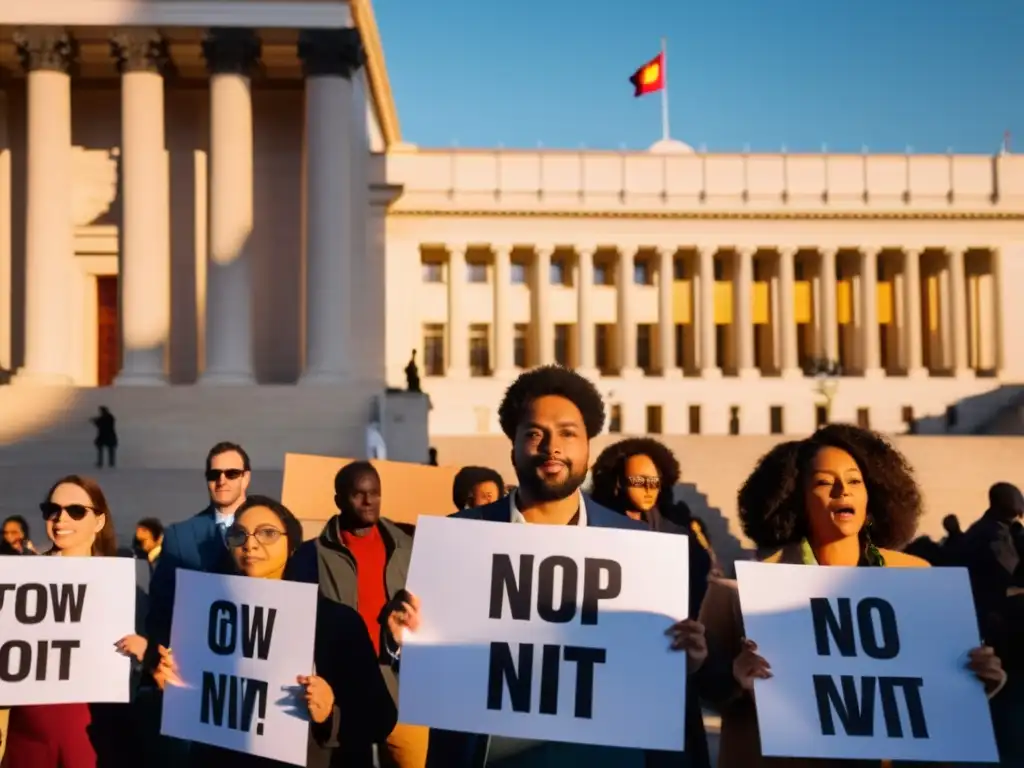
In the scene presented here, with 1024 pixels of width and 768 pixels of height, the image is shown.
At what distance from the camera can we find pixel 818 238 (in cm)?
5966

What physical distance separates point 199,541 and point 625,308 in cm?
5383

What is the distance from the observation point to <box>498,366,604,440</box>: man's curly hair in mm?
4496

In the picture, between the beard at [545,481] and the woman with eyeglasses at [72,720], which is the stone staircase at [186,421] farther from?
the beard at [545,481]

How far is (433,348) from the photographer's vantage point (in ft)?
205

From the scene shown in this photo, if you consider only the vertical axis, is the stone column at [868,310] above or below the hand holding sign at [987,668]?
above

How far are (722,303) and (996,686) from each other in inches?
2354

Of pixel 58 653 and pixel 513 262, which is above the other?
pixel 513 262

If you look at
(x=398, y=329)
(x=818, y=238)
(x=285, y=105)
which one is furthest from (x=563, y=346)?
(x=285, y=105)

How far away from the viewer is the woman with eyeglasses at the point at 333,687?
4641 millimetres

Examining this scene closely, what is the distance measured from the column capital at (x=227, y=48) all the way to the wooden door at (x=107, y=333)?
8.53 metres

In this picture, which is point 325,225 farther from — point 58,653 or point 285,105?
point 58,653

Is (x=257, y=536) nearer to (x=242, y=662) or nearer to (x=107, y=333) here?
(x=242, y=662)

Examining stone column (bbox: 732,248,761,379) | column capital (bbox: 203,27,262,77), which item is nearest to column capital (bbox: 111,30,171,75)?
column capital (bbox: 203,27,262,77)

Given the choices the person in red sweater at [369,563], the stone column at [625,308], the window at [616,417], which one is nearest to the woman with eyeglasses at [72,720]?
the person in red sweater at [369,563]
